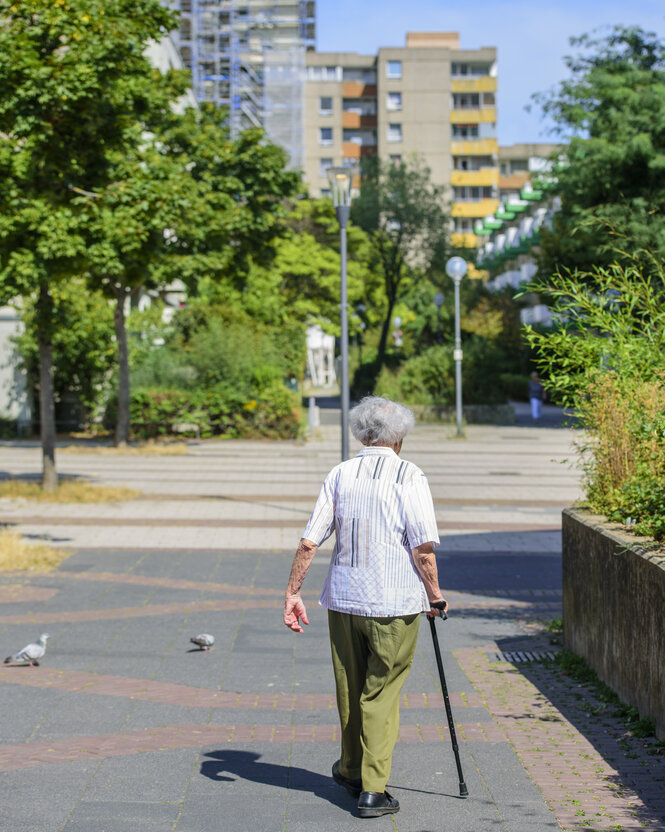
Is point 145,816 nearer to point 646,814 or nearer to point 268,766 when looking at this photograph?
point 268,766

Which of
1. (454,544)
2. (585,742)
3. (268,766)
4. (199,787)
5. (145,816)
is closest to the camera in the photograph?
(145,816)

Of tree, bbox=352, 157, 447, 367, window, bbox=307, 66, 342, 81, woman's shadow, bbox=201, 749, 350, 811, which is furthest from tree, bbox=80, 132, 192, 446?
window, bbox=307, 66, 342, 81

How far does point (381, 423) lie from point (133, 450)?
763 inches

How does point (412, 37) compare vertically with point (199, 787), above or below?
above

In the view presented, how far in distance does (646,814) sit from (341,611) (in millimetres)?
1372

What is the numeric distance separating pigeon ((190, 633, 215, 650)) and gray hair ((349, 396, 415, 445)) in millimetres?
2963

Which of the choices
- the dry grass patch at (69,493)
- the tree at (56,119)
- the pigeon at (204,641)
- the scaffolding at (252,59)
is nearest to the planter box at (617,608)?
the pigeon at (204,641)

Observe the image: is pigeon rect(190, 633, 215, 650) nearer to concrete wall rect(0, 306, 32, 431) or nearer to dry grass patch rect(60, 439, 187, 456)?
dry grass patch rect(60, 439, 187, 456)

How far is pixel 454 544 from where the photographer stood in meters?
11.6

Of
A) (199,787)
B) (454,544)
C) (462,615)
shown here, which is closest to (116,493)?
(454,544)

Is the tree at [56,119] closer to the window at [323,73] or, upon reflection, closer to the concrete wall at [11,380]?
the concrete wall at [11,380]

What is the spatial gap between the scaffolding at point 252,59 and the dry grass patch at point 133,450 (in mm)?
50626

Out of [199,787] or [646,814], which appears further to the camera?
[199,787]

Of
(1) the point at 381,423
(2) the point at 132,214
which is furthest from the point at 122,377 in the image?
(1) the point at 381,423
